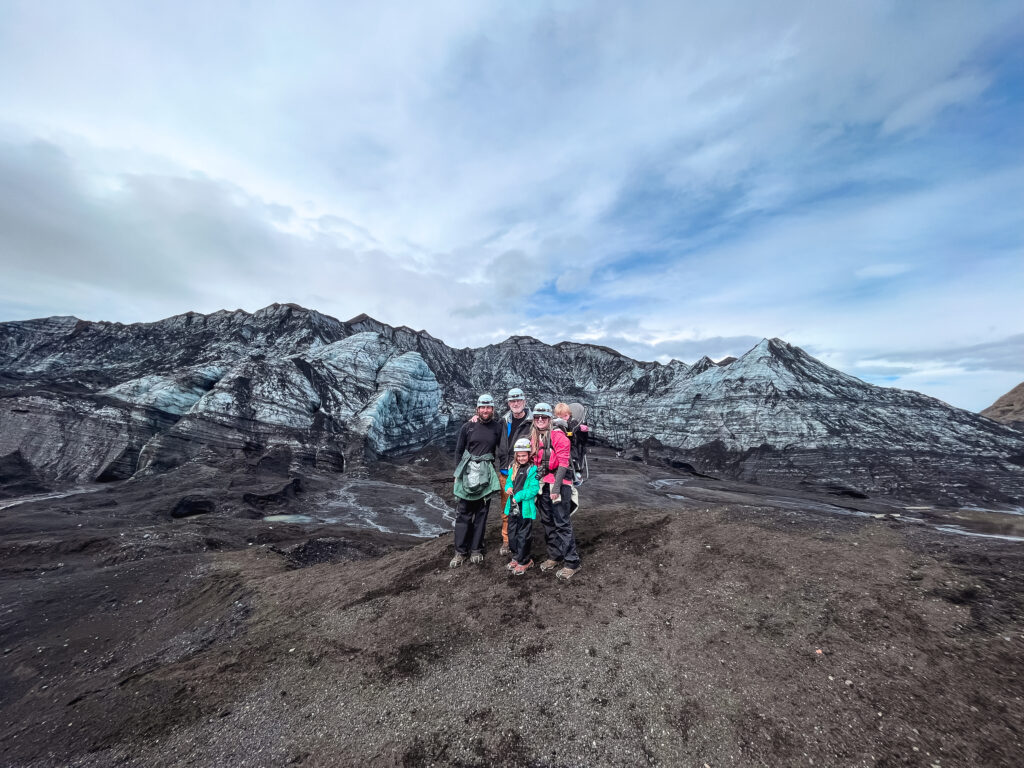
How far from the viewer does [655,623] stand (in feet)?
14.3

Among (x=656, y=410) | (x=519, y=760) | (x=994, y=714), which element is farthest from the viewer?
(x=656, y=410)

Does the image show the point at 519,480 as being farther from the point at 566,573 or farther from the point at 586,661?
the point at 586,661

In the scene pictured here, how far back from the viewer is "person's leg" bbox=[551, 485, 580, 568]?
5469mm

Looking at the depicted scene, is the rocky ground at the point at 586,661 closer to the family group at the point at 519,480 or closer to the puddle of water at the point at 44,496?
the family group at the point at 519,480

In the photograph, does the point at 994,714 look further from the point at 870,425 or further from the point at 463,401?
the point at 463,401

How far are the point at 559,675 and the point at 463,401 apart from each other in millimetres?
51520

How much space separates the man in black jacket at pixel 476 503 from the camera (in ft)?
20.5

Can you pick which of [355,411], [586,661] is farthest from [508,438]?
[355,411]

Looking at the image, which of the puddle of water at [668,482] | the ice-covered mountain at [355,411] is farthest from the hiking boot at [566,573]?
the ice-covered mountain at [355,411]

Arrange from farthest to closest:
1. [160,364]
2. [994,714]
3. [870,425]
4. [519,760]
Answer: [160,364], [870,425], [519,760], [994,714]

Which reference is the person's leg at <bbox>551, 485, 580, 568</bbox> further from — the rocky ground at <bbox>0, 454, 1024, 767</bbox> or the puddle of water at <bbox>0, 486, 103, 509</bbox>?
the puddle of water at <bbox>0, 486, 103, 509</bbox>

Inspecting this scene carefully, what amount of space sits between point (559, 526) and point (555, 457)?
102 centimetres

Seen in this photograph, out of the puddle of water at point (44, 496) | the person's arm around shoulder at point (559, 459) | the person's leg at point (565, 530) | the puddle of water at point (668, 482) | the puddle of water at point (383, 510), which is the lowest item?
the puddle of water at point (383, 510)

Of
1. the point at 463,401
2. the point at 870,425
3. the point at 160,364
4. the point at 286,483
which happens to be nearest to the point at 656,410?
the point at 870,425
